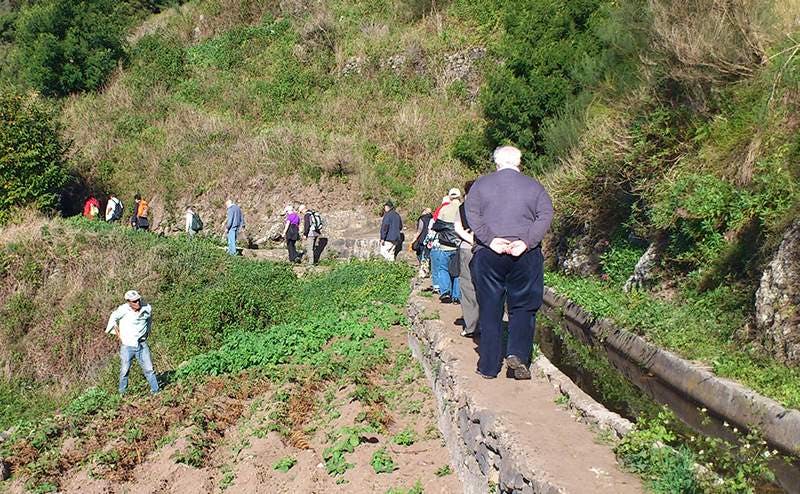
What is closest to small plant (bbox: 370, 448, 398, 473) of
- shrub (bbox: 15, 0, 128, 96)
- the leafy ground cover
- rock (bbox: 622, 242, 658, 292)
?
the leafy ground cover

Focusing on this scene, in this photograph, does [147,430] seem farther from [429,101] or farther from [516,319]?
[429,101]

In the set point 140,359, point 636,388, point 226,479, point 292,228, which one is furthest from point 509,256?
point 292,228

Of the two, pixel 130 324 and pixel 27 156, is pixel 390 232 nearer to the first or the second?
pixel 130 324

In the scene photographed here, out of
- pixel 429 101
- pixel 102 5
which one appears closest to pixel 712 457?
pixel 429 101

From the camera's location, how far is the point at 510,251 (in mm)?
5961

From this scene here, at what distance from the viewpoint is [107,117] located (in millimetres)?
32969

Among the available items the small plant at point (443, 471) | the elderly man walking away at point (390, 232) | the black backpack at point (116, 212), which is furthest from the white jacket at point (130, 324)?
the black backpack at point (116, 212)

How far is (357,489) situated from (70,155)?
87.5ft

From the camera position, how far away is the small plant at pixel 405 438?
7.35 m

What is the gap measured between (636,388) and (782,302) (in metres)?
1.91

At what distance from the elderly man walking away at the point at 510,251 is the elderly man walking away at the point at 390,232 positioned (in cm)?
1311

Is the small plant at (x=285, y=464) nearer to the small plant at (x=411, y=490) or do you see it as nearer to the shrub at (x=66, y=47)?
the small plant at (x=411, y=490)

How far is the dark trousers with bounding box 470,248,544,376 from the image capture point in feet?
20.0

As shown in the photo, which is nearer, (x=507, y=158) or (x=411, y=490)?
(x=507, y=158)
